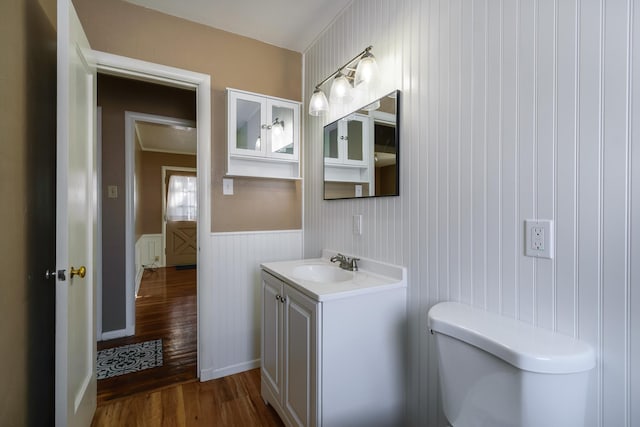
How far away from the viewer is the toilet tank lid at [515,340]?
73cm

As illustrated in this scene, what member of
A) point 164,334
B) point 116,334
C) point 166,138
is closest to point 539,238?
point 164,334

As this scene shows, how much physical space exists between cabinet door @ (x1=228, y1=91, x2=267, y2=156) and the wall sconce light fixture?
425mm

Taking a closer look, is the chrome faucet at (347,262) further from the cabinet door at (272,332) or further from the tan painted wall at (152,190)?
the tan painted wall at (152,190)

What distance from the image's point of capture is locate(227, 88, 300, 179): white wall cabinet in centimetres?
201

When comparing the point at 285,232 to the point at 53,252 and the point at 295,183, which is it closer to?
the point at 295,183

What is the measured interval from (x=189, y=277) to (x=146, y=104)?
119 inches

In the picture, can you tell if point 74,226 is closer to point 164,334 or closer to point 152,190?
point 164,334

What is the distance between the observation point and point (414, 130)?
1373mm

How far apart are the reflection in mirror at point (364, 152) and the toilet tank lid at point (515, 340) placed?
656 millimetres

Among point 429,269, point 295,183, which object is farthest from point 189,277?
point 429,269

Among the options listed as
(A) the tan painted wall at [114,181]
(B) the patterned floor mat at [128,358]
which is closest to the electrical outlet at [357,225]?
(B) the patterned floor mat at [128,358]

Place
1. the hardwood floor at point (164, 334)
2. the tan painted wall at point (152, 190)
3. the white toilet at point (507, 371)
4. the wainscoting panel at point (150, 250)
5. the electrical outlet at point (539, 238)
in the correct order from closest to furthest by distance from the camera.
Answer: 1. the white toilet at point (507, 371)
2. the electrical outlet at point (539, 238)
3. the hardwood floor at point (164, 334)
4. the wainscoting panel at point (150, 250)
5. the tan painted wall at point (152, 190)

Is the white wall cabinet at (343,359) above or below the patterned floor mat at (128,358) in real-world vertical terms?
above

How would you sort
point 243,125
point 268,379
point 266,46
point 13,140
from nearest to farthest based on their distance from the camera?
point 13,140 → point 268,379 → point 243,125 → point 266,46
